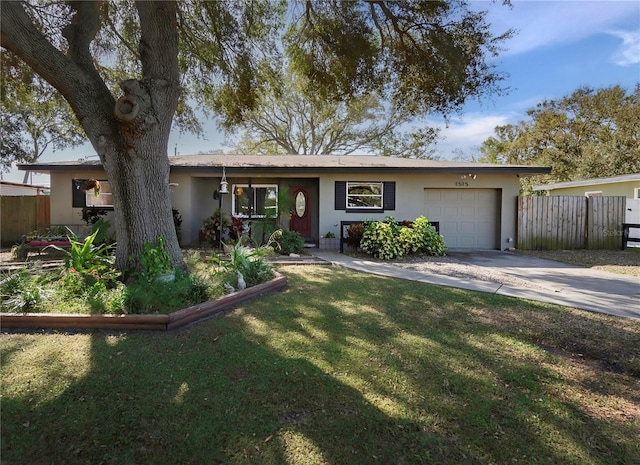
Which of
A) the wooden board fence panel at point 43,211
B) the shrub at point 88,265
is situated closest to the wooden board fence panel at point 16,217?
the wooden board fence panel at point 43,211

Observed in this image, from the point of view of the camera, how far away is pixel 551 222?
11148mm

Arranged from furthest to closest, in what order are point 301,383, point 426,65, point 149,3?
point 426,65 → point 149,3 → point 301,383

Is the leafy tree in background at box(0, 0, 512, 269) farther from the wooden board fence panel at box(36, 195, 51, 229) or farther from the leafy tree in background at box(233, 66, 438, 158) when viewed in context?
the leafy tree in background at box(233, 66, 438, 158)

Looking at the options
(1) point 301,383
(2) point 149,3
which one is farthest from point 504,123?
(1) point 301,383

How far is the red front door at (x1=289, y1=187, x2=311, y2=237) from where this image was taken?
40.2 ft

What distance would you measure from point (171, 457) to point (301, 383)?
3.44 ft

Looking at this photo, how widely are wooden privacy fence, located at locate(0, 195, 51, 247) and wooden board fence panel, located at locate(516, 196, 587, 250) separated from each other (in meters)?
15.9

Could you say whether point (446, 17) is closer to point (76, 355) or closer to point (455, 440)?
point (455, 440)

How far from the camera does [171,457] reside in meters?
1.98

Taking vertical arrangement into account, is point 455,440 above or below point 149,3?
below

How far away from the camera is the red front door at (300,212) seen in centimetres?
1225

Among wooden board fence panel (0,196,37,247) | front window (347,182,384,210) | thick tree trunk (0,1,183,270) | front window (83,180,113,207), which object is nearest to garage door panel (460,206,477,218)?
front window (347,182,384,210)

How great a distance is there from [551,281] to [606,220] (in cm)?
676

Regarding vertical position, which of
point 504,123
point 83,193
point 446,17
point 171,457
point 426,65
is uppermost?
point 504,123
